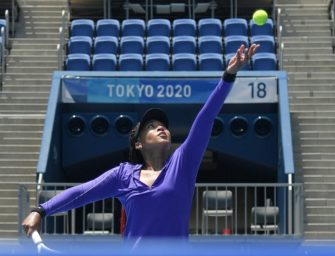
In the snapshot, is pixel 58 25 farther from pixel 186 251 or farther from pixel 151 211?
pixel 186 251

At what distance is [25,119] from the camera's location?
15.8m

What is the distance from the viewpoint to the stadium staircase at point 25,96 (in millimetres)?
14581

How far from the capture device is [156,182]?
3902 millimetres

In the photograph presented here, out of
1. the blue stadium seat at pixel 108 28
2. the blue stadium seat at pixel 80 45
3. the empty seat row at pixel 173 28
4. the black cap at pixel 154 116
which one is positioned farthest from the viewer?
the blue stadium seat at pixel 108 28

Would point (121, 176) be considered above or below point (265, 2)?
below

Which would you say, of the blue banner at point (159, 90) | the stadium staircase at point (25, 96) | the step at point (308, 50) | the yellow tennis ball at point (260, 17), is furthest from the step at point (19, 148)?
the step at point (308, 50)

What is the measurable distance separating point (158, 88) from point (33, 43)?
15.7ft

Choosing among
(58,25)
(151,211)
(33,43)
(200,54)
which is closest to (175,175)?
(151,211)

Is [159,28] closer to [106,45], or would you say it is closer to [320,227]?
[106,45]

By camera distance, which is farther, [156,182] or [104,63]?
[104,63]

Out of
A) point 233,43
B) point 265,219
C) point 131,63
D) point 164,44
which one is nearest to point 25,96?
point 131,63

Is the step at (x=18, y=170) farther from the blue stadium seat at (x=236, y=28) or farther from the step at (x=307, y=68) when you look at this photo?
the blue stadium seat at (x=236, y=28)

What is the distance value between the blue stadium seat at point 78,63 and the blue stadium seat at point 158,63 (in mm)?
1127

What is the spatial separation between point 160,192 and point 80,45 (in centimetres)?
1478
